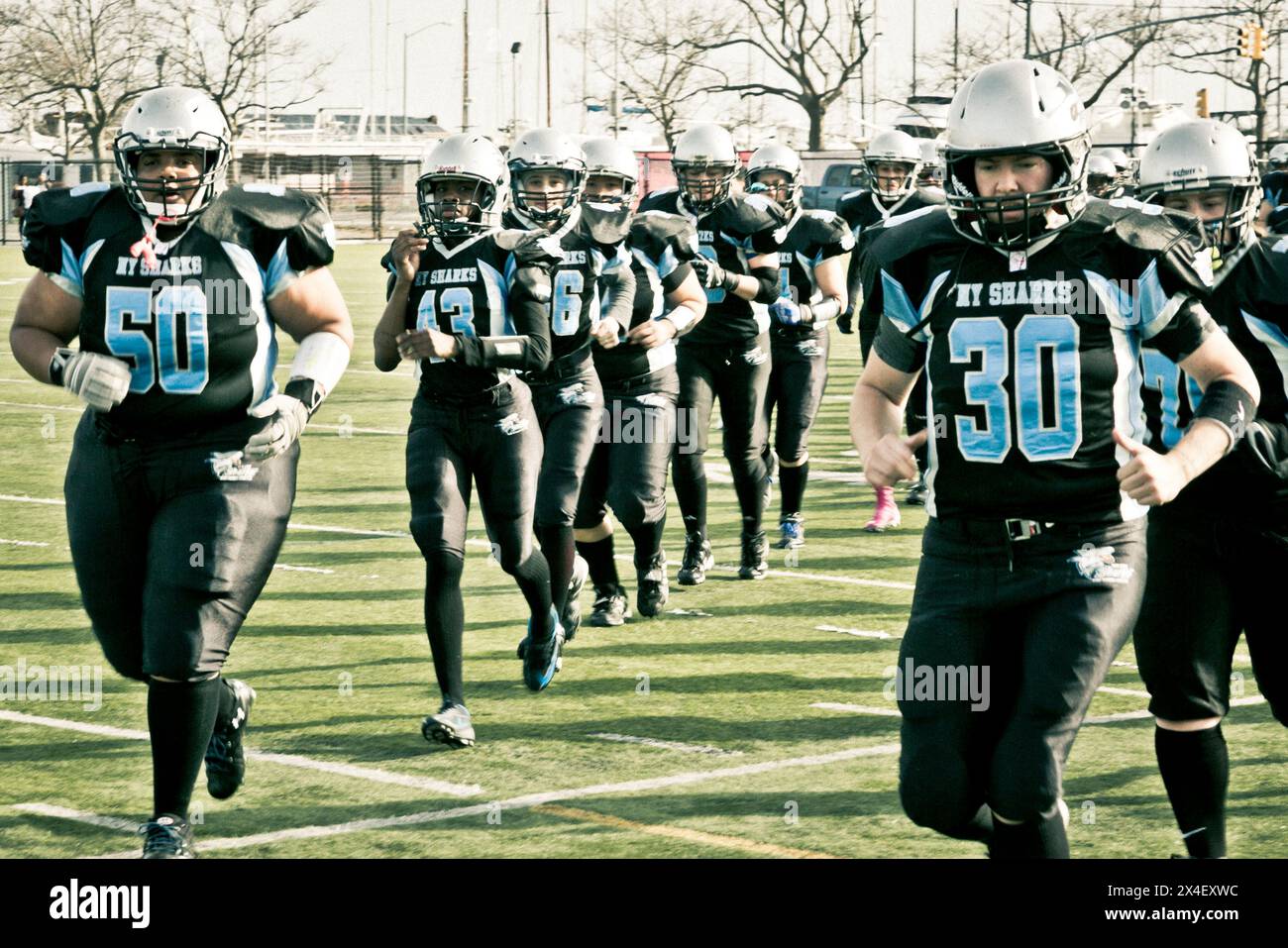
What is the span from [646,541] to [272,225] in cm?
382

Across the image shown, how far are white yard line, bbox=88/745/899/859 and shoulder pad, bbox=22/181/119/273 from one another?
164 centimetres

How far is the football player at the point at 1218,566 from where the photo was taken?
480cm

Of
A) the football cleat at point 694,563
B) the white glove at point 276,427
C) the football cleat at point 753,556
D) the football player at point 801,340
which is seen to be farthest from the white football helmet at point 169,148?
the football player at point 801,340

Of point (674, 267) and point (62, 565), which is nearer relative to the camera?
point (674, 267)

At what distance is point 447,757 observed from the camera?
6418 millimetres

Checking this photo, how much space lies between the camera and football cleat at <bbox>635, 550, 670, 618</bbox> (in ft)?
28.8

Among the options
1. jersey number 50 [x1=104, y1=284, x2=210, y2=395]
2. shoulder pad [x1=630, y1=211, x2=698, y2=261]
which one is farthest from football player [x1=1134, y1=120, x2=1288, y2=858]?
shoulder pad [x1=630, y1=211, x2=698, y2=261]

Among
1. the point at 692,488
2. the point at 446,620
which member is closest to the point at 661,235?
the point at 692,488

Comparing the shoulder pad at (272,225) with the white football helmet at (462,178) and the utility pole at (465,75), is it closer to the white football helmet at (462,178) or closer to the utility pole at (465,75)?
the white football helmet at (462,178)

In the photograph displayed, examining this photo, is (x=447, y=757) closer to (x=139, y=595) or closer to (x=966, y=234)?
(x=139, y=595)

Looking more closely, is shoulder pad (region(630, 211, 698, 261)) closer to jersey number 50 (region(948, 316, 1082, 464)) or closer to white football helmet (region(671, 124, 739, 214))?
white football helmet (region(671, 124, 739, 214))

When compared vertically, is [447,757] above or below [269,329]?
below

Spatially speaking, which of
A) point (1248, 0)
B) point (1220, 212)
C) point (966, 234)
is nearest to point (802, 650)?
point (1220, 212)

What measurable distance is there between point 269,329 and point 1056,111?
2.20 meters
